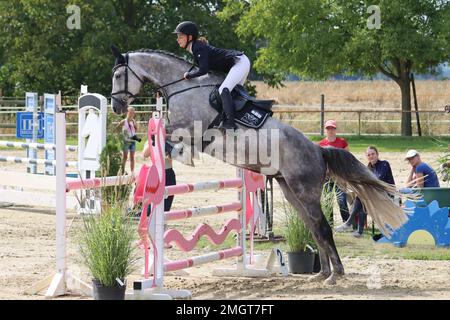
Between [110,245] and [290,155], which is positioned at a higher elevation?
[290,155]

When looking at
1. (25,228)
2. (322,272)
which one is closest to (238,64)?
(322,272)

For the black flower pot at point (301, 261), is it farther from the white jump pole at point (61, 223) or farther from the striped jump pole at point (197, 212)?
the white jump pole at point (61, 223)

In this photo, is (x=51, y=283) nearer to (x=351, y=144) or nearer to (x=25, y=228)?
(x=25, y=228)

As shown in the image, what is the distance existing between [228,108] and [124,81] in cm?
102

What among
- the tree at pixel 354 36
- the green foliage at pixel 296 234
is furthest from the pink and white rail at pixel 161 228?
the tree at pixel 354 36

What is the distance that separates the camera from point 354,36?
89.7 feet

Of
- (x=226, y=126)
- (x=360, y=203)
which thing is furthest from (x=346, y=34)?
(x=226, y=126)

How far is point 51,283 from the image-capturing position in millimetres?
6605

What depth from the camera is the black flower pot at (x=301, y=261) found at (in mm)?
7906

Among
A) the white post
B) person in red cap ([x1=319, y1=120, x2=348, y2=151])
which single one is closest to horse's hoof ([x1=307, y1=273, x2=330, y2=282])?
the white post

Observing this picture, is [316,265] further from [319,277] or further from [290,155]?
[290,155]

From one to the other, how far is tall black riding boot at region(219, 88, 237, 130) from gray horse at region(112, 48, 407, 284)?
112mm

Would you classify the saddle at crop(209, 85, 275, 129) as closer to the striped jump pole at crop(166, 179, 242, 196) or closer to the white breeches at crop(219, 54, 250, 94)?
the white breeches at crop(219, 54, 250, 94)
